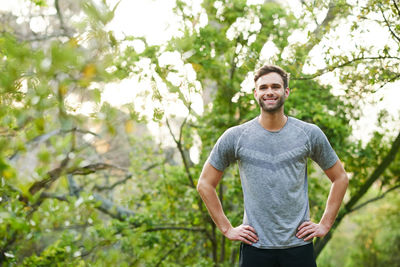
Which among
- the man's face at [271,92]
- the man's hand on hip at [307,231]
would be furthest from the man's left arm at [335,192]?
the man's face at [271,92]

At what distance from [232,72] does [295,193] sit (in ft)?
11.0

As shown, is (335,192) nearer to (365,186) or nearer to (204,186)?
(204,186)

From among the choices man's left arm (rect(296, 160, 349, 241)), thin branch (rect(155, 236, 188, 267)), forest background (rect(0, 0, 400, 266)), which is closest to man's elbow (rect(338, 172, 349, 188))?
man's left arm (rect(296, 160, 349, 241))

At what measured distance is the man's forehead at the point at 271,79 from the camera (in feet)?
8.86

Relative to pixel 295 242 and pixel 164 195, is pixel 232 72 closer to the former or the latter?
pixel 164 195

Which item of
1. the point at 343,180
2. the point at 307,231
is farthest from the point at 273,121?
the point at 307,231

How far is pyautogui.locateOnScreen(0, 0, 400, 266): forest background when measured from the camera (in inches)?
58.6

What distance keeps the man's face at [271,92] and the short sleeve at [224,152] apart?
0.26m

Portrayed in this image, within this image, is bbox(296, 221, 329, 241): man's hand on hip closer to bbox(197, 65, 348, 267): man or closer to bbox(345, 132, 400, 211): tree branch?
bbox(197, 65, 348, 267): man

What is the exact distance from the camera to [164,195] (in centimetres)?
693

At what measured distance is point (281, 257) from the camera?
249cm

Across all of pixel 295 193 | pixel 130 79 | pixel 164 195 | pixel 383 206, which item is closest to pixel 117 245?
pixel 164 195

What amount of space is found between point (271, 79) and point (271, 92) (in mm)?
94

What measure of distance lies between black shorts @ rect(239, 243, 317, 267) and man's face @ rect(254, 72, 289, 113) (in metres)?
0.83
